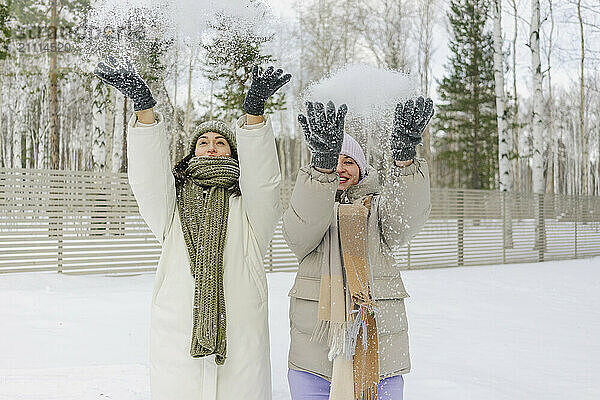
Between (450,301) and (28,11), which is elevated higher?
(28,11)

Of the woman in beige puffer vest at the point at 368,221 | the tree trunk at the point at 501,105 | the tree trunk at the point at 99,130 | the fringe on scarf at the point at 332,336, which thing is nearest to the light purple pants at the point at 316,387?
the woman in beige puffer vest at the point at 368,221

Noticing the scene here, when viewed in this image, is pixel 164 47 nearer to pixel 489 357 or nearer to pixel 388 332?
pixel 489 357

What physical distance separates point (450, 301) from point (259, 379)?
19.4 feet

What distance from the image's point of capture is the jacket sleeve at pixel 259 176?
1936mm

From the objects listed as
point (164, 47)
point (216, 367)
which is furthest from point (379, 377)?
point (164, 47)

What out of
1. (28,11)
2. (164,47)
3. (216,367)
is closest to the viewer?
(216,367)

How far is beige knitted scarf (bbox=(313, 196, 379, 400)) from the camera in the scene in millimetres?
1982

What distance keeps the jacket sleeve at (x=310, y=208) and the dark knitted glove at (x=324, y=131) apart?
0.20ft

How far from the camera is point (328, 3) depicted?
56.4ft

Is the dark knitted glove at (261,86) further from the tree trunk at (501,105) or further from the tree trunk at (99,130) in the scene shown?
the tree trunk at (501,105)

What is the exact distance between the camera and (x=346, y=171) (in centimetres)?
213

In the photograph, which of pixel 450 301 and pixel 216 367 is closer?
pixel 216 367

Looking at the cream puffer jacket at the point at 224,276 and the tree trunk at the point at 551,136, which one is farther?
the tree trunk at the point at 551,136

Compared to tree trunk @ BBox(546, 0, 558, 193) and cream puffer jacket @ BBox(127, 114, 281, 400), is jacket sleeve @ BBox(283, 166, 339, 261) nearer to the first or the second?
cream puffer jacket @ BBox(127, 114, 281, 400)
